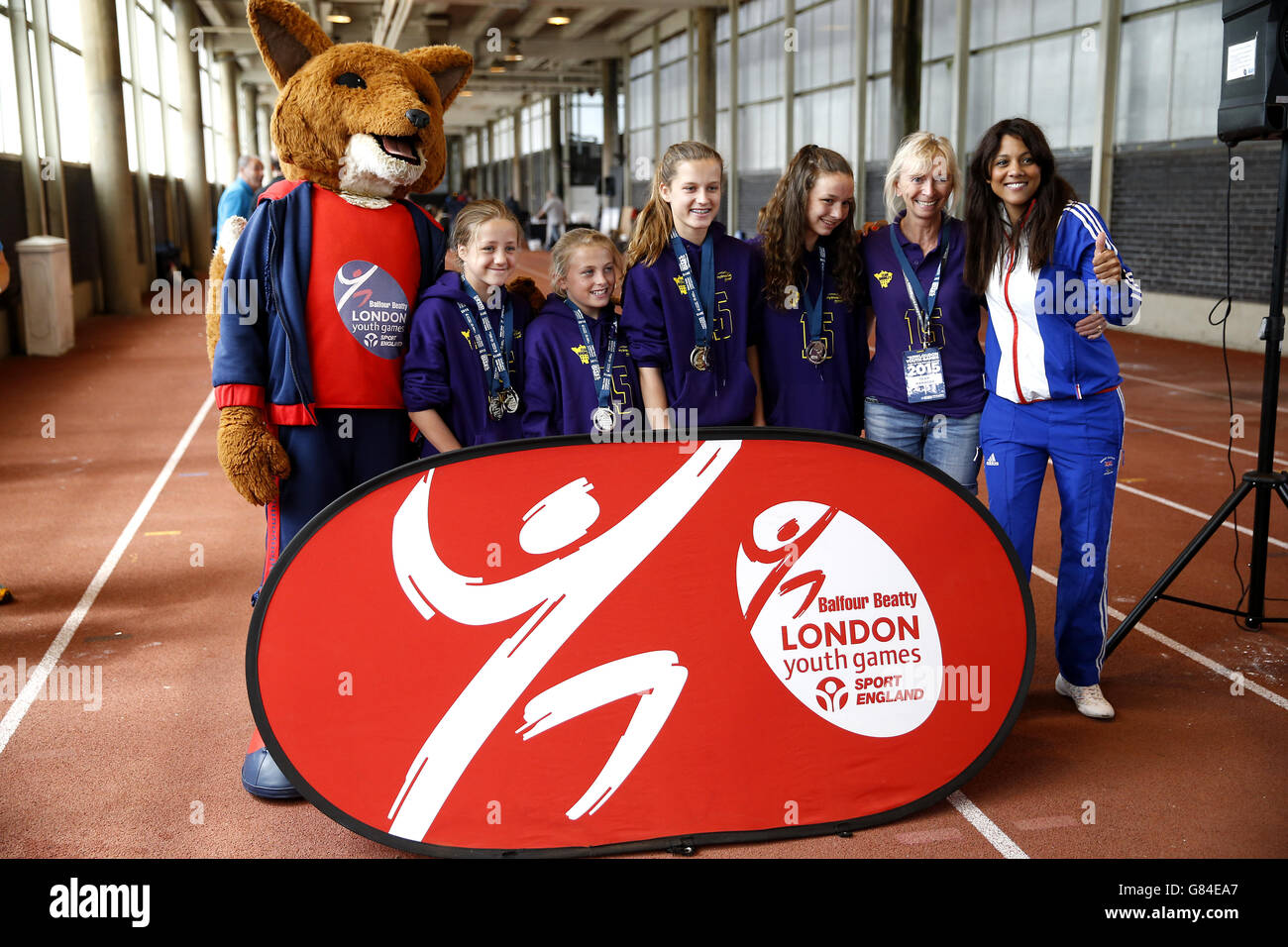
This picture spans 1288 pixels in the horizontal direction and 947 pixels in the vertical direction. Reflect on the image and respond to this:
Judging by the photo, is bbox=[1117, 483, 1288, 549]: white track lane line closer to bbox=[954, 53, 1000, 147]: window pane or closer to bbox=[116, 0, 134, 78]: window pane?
bbox=[954, 53, 1000, 147]: window pane

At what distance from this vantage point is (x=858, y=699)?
301 cm

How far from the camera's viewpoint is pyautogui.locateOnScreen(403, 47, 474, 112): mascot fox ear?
3734 millimetres

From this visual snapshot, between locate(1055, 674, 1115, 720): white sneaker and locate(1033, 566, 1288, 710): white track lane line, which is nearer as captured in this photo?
locate(1055, 674, 1115, 720): white sneaker

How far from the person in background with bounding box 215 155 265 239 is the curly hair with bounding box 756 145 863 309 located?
8429 millimetres

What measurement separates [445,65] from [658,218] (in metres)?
0.96

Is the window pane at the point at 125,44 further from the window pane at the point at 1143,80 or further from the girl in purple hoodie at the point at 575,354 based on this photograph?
the girl in purple hoodie at the point at 575,354

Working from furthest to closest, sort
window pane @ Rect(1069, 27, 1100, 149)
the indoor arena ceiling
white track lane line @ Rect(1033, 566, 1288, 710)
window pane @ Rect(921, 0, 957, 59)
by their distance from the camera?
the indoor arena ceiling → window pane @ Rect(921, 0, 957, 59) → window pane @ Rect(1069, 27, 1100, 149) → white track lane line @ Rect(1033, 566, 1288, 710)

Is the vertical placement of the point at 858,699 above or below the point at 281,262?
below

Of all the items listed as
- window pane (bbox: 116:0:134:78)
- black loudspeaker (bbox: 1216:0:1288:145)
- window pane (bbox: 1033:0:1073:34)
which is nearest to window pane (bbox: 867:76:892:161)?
window pane (bbox: 1033:0:1073:34)

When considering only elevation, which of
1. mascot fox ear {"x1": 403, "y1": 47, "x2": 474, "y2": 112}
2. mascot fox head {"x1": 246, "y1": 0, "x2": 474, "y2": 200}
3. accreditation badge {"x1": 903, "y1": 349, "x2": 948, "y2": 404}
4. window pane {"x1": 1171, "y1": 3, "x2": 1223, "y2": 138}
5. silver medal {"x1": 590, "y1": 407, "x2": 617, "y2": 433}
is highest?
window pane {"x1": 1171, "y1": 3, "x2": 1223, "y2": 138}

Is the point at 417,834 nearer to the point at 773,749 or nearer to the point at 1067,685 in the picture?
the point at 773,749

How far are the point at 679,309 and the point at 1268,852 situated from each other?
2.27 meters

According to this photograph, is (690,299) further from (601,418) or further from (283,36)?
(283,36)
